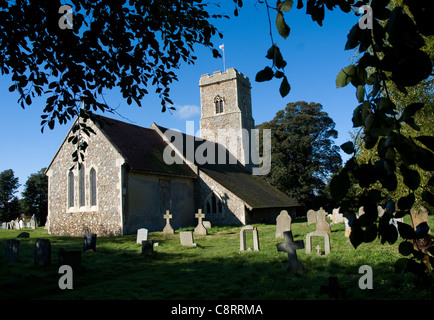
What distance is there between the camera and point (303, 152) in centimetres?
3706

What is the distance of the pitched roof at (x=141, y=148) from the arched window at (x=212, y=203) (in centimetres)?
188

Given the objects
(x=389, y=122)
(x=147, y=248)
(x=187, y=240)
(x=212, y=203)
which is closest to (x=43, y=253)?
(x=147, y=248)

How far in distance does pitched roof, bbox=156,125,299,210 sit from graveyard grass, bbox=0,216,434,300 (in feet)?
40.3

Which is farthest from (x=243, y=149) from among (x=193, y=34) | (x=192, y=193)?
(x=193, y=34)

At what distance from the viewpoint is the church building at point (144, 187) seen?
19.6 metres

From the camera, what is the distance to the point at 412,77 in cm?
133

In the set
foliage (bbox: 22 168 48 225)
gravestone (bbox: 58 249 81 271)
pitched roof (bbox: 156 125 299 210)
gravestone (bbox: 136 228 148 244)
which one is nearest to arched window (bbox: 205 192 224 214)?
pitched roof (bbox: 156 125 299 210)

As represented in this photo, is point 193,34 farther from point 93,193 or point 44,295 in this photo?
point 93,193

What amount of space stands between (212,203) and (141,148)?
610 centimetres

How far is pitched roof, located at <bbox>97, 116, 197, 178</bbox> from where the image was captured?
20.4 meters

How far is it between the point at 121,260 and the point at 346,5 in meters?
10.8

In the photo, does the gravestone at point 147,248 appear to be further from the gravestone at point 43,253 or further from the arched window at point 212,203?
the arched window at point 212,203

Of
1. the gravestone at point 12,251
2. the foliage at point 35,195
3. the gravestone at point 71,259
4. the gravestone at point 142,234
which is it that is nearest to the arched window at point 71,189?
the gravestone at point 142,234

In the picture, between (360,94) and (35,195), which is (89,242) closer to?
(360,94)
